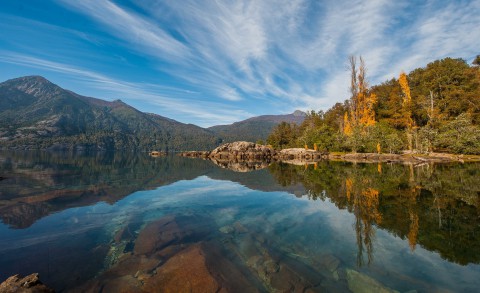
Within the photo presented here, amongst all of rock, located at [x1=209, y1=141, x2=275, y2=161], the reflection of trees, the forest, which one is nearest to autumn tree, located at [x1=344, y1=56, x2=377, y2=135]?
the forest

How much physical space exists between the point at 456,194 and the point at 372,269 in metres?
15.8

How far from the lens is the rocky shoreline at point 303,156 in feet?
173

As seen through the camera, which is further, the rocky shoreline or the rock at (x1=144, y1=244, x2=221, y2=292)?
the rocky shoreline

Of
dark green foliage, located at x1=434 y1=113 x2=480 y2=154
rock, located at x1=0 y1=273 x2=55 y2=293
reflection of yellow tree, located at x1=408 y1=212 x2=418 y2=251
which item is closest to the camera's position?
rock, located at x1=0 y1=273 x2=55 y2=293

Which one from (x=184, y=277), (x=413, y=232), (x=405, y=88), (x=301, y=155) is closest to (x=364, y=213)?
(x=413, y=232)

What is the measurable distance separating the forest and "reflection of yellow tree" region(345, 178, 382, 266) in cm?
5163

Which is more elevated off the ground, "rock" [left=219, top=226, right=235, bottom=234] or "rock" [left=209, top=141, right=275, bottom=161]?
"rock" [left=209, top=141, right=275, bottom=161]

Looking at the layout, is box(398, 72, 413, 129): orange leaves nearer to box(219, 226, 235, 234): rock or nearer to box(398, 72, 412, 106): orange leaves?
box(398, 72, 412, 106): orange leaves

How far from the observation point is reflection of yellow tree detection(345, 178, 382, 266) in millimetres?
9117

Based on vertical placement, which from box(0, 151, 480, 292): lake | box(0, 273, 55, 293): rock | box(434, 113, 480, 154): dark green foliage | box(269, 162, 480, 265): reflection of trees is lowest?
box(0, 151, 480, 292): lake

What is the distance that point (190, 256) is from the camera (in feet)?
26.7

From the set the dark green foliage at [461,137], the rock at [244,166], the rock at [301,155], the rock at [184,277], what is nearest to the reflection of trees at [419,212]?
the rock at [184,277]

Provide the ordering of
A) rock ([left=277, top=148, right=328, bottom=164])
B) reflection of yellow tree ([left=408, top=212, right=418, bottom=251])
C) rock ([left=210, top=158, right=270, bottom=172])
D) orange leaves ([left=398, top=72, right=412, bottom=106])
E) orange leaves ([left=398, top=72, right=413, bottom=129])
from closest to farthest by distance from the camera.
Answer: reflection of yellow tree ([left=408, top=212, right=418, bottom=251]) < rock ([left=210, top=158, right=270, bottom=172]) < orange leaves ([left=398, top=72, right=413, bottom=129]) < rock ([left=277, top=148, right=328, bottom=164]) < orange leaves ([left=398, top=72, right=412, bottom=106])

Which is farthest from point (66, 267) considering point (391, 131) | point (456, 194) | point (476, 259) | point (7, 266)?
point (391, 131)
